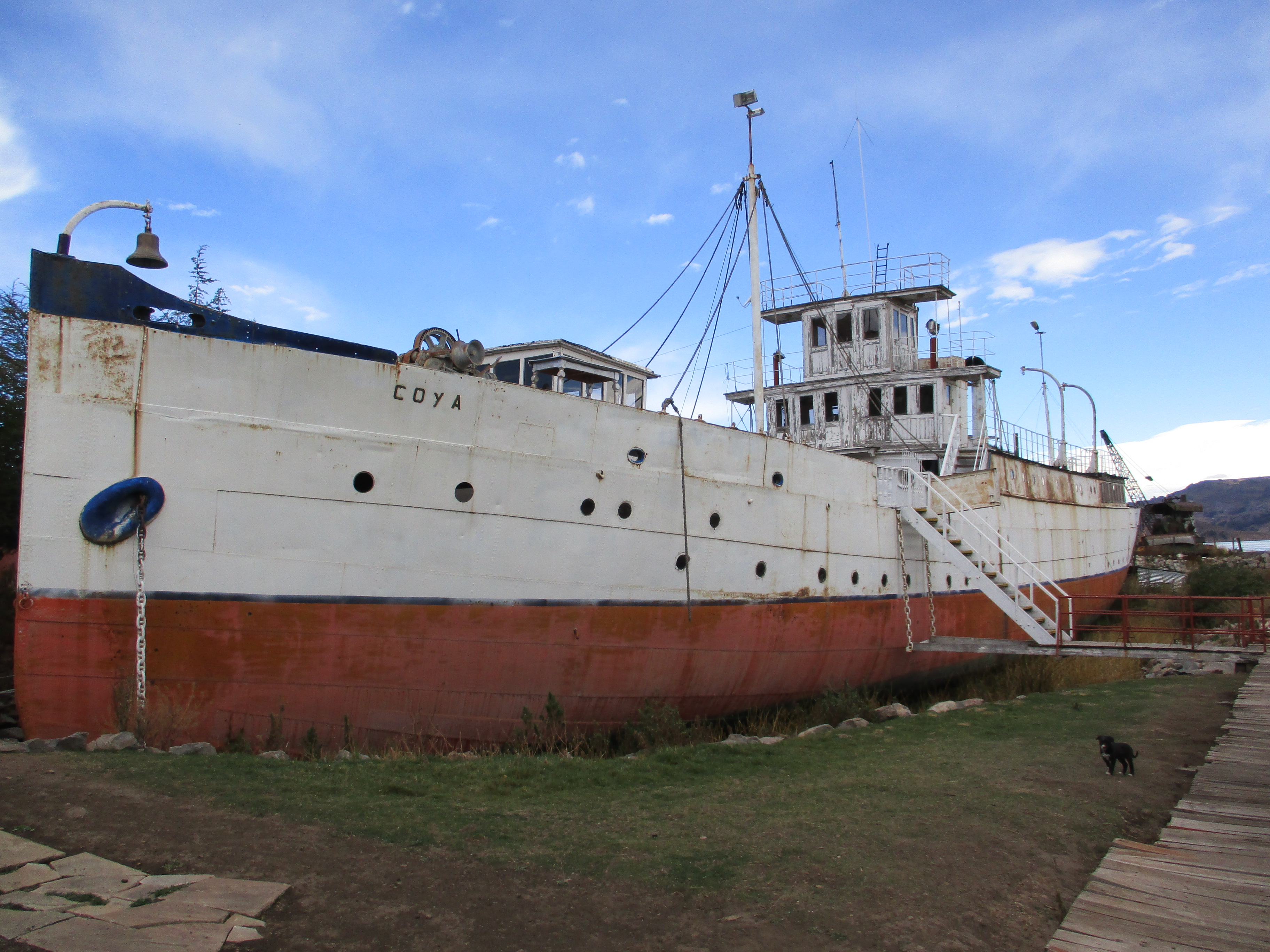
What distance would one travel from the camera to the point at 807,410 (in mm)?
23125

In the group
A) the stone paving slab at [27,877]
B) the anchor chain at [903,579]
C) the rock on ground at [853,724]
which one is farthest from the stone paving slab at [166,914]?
the anchor chain at [903,579]

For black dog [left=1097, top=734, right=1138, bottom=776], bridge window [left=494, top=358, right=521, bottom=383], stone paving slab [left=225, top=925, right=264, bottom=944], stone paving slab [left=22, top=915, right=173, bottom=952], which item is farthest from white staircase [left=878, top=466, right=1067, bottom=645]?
stone paving slab [left=22, top=915, right=173, bottom=952]

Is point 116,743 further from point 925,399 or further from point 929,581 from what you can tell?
point 925,399

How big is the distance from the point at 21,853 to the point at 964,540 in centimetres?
1405

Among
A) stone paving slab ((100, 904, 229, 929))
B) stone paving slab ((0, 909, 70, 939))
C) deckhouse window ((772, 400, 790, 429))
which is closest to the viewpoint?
stone paving slab ((0, 909, 70, 939))

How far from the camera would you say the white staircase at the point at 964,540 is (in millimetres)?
13500

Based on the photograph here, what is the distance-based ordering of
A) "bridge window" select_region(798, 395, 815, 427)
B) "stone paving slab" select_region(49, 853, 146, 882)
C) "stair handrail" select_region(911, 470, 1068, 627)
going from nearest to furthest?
"stone paving slab" select_region(49, 853, 146, 882) → "stair handrail" select_region(911, 470, 1068, 627) → "bridge window" select_region(798, 395, 815, 427)

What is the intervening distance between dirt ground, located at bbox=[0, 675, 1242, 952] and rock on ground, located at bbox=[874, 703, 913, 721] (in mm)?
5053

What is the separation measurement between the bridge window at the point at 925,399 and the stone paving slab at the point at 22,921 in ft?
68.7

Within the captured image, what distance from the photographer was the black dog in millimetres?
7246

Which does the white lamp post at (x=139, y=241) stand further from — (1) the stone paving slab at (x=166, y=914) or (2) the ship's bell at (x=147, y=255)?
(1) the stone paving slab at (x=166, y=914)

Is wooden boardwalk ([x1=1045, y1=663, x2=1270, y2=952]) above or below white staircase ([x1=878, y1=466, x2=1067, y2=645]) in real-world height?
below

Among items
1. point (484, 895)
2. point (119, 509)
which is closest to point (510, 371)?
point (119, 509)

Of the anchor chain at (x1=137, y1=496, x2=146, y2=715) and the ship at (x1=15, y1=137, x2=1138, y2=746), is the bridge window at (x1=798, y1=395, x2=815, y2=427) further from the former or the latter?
the anchor chain at (x1=137, y1=496, x2=146, y2=715)
